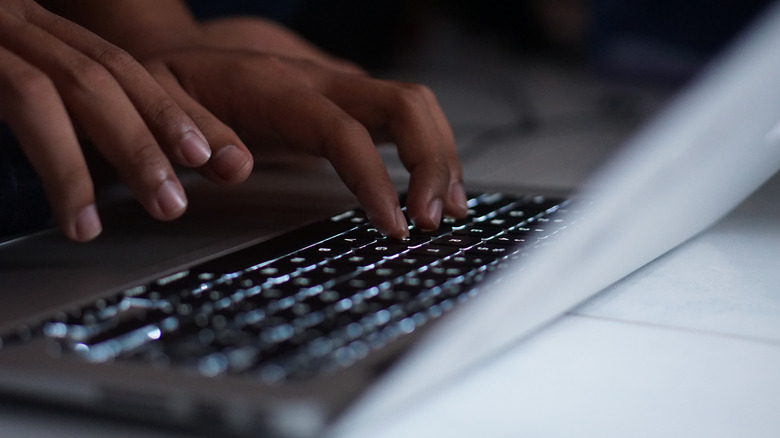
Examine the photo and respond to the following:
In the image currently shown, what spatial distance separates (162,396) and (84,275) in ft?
0.74

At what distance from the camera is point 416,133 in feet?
2.29

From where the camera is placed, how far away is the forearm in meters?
0.82

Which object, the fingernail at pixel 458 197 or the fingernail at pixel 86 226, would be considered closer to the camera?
the fingernail at pixel 86 226

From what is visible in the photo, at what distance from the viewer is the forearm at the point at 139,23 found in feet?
2.69

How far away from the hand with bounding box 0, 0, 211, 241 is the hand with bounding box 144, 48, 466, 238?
4 cm

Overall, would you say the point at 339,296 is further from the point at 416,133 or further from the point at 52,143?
the point at 416,133

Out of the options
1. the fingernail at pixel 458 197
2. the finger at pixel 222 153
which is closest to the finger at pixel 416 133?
the fingernail at pixel 458 197

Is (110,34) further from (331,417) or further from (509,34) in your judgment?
(509,34)

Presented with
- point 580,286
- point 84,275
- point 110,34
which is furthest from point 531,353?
point 110,34

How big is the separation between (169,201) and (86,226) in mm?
51

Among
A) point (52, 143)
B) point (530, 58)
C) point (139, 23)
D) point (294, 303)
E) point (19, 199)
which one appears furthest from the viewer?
point (530, 58)

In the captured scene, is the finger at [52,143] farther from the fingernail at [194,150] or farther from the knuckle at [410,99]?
the knuckle at [410,99]

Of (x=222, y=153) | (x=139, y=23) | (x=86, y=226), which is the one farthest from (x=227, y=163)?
(x=139, y=23)

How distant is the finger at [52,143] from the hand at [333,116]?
10cm
